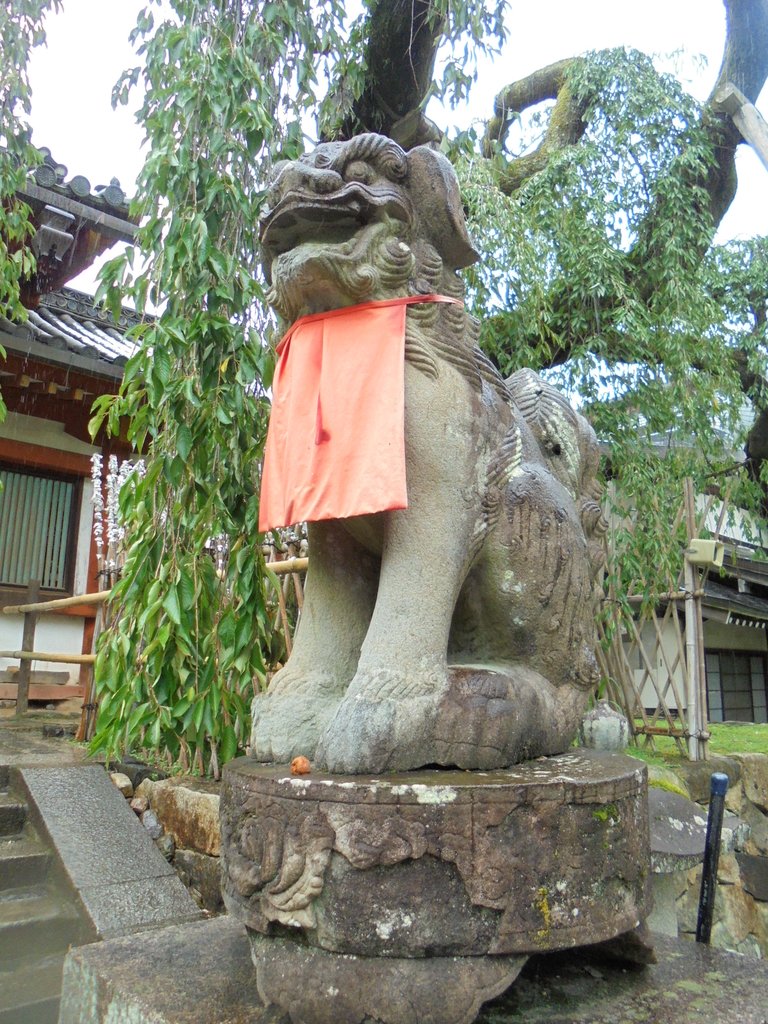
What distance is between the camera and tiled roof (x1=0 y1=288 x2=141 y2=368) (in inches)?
249

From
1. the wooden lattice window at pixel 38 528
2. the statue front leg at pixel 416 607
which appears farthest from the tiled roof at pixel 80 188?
the statue front leg at pixel 416 607

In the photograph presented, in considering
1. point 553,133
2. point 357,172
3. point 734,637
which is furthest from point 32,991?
point 734,637

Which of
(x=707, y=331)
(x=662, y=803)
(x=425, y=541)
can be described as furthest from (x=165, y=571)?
(x=707, y=331)

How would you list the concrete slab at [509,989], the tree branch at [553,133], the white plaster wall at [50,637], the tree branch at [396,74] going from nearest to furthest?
the concrete slab at [509,989]
the tree branch at [396,74]
the tree branch at [553,133]
the white plaster wall at [50,637]

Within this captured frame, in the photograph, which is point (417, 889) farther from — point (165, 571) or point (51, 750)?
point (51, 750)

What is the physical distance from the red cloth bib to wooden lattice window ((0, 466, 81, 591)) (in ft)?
19.2

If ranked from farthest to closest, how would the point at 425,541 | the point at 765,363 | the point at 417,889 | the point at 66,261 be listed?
the point at 66,261, the point at 765,363, the point at 425,541, the point at 417,889

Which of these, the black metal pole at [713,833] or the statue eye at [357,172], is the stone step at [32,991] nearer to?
the black metal pole at [713,833]

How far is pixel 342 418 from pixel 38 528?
6338 mm

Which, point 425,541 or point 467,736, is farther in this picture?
point 425,541

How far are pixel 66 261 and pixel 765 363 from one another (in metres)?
6.56

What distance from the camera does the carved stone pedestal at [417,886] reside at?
138cm

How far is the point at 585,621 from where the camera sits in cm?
206

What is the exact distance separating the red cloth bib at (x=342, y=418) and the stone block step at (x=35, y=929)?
2000mm
